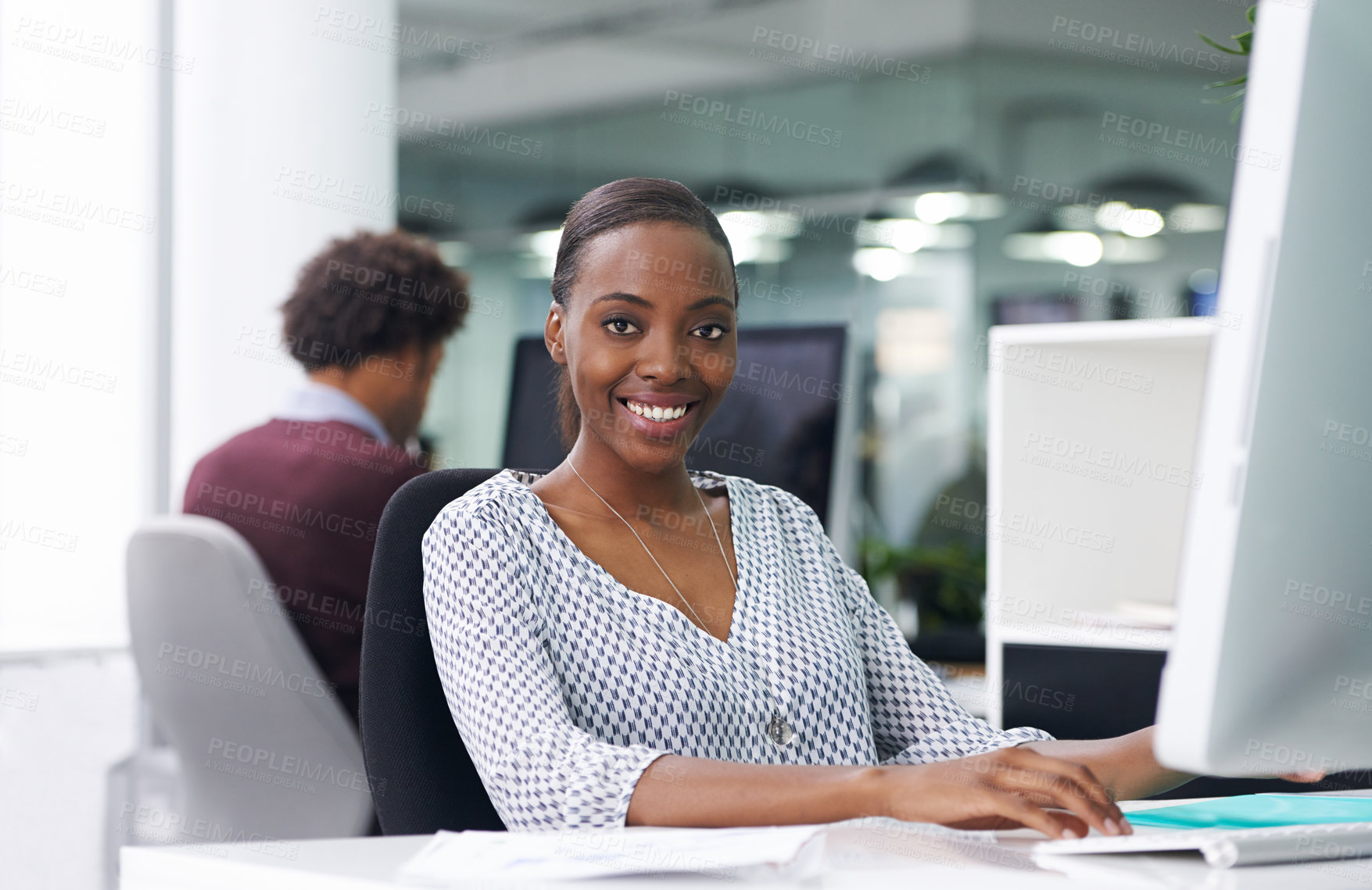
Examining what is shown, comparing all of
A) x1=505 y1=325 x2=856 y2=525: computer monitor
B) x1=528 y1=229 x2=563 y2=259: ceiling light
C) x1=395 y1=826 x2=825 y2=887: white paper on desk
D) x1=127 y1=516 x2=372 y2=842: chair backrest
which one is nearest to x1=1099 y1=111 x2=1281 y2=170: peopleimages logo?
x1=528 y1=229 x2=563 y2=259: ceiling light

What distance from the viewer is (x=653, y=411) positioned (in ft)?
4.58

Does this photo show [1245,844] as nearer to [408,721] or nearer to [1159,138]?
[408,721]

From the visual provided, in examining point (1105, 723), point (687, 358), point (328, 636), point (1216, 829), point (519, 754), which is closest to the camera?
point (1216, 829)

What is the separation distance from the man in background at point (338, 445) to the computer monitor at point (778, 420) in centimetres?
33

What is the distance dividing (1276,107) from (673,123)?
21.0ft

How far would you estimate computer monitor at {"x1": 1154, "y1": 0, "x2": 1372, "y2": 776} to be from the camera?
59 centimetres

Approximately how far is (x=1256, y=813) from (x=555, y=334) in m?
0.88

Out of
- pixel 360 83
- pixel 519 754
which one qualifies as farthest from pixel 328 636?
pixel 360 83

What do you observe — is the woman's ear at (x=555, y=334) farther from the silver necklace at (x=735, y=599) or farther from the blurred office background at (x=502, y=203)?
the blurred office background at (x=502, y=203)

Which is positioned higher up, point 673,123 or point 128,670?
point 673,123

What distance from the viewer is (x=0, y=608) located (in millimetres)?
3057

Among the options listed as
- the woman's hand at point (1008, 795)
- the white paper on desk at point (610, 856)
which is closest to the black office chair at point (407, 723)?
the white paper on desk at point (610, 856)

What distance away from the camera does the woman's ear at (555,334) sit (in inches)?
57.7

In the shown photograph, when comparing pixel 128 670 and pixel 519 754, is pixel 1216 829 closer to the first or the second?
pixel 519 754
